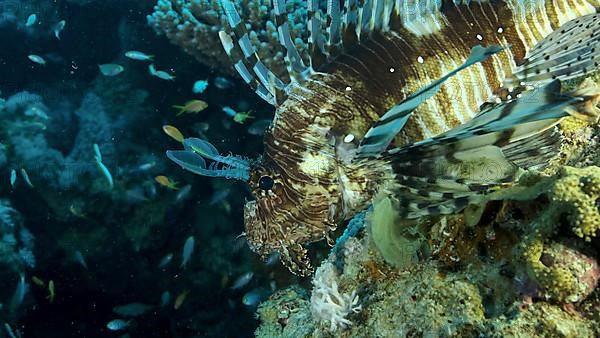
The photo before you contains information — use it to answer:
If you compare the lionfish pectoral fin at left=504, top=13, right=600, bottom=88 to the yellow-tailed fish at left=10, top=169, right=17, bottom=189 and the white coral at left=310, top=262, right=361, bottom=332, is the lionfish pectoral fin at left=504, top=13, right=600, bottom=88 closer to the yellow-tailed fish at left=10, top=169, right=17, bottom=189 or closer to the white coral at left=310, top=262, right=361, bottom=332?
the white coral at left=310, top=262, right=361, bottom=332

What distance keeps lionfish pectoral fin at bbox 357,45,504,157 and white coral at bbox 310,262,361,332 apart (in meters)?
0.79

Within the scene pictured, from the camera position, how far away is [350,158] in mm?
2516

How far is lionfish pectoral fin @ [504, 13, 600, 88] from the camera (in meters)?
2.44

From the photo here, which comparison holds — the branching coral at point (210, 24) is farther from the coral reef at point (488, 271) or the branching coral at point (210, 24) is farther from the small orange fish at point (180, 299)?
the coral reef at point (488, 271)

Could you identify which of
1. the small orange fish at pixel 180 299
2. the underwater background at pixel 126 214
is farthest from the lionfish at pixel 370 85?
the small orange fish at pixel 180 299

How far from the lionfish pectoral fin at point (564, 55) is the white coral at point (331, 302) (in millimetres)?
1514

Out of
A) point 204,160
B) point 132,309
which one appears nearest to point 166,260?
point 132,309

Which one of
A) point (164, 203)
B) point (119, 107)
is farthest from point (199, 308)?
point (119, 107)

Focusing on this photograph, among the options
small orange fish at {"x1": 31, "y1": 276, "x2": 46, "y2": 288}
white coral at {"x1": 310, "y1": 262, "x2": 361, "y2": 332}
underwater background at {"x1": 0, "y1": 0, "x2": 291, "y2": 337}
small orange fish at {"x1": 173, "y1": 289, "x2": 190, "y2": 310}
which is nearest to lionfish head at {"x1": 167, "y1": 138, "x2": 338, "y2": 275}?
white coral at {"x1": 310, "y1": 262, "x2": 361, "y2": 332}

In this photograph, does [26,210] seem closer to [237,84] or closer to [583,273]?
[237,84]

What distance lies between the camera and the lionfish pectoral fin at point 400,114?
155 centimetres

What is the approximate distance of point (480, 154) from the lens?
1.83m

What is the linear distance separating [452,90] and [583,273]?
4.27 feet

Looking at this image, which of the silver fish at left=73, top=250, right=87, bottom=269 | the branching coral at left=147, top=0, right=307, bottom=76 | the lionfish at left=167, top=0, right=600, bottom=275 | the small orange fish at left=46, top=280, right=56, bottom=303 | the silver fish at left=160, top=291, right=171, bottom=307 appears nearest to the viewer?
the lionfish at left=167, top=0, right=600, bottom=275
